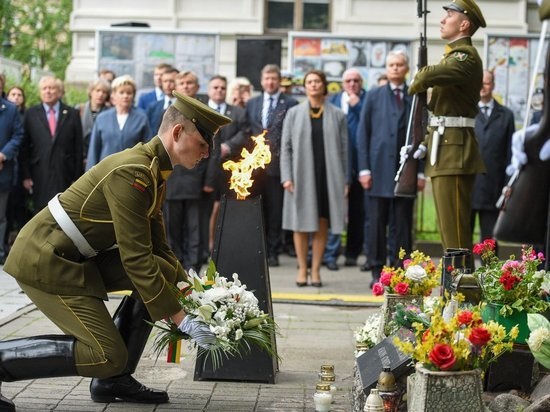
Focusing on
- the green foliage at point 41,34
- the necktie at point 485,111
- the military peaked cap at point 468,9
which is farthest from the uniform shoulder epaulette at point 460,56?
the green foliage at point 41,34

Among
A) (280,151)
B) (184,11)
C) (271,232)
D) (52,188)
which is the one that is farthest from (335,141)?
(184,11)

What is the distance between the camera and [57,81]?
42.8ft

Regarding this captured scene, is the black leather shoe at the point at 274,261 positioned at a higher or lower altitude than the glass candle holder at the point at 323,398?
lower

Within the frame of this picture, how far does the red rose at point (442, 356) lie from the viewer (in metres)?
5.06

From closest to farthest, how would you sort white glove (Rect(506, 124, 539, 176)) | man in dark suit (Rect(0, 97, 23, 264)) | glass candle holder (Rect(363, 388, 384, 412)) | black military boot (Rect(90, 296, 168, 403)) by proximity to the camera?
glass candle holder (Rect(363, 388, 384, 412)) < black military boot (Rect(90, 296, 168, 403)) < white glove (Rect(506, 124, 539, 176)) < man in dark suit (Rect(0, 97, 23, 264))

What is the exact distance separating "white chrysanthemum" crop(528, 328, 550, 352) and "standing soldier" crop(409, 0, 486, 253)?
3445 millimetres

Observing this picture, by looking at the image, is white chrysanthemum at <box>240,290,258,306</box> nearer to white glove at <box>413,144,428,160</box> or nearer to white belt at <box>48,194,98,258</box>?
white belt at <box>48,194,98,258</box>

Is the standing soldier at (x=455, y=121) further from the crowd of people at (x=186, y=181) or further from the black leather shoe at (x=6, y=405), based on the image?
the black leather shoe at (x=6, y=405)

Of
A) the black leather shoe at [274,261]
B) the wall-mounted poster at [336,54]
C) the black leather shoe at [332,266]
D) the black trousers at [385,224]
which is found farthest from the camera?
the wall-mounted poster at [336,54]

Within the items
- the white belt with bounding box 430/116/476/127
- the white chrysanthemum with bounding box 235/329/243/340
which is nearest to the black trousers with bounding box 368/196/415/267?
the white belt with bounding box 430/116/476/127

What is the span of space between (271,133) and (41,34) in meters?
25.3

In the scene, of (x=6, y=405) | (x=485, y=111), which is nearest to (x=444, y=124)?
(x=485, y=111)

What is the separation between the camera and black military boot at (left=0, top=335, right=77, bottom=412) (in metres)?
5.89

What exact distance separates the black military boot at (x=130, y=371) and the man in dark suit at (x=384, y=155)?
5.44 metres
